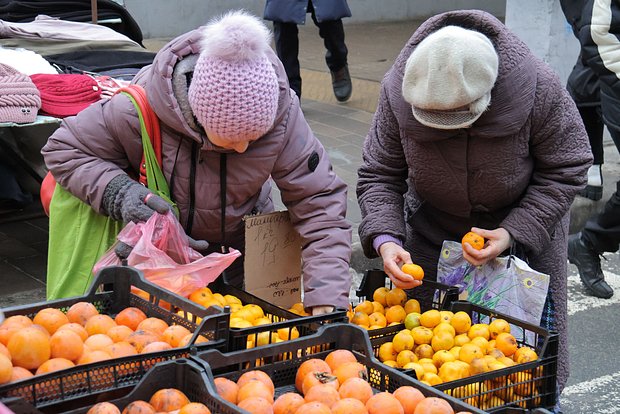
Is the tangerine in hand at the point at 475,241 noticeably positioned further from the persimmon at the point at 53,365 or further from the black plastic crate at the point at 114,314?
the persimmon at the point at 53,365

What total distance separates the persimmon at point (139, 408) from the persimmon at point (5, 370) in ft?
0.86

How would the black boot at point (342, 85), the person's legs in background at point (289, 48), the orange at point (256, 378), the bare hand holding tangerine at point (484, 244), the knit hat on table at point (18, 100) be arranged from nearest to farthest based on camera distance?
1. the orange at point (256, 378)
2. the bare hand holding tangerine at point (484, 244)
3. the knit hat on table at point (18, 100)
4. the person's legs in background at point (289, 48)
5. the black boot at point (342, 85)

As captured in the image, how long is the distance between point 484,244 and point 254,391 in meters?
1.26

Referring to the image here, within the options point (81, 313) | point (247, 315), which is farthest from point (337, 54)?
point (81, 313)

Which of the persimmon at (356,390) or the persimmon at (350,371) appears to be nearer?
the persimmon at (356,390)

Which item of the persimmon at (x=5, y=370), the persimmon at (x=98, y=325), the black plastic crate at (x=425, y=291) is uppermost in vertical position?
the persimmon at (x=5, y=370)

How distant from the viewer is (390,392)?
7.86ft

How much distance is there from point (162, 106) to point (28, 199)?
3295 millimetres

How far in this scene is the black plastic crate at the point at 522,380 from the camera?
259 centimetres

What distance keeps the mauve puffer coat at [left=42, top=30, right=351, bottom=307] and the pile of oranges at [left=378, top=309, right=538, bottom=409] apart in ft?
0.90

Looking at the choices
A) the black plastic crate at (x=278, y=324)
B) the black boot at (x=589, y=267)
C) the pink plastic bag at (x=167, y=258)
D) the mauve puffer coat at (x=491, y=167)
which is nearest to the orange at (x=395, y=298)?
the mauve puffer coat at (x=491, y=167)

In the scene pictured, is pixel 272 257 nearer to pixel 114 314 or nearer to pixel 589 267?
pixel 114 314

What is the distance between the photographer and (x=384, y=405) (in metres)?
2.12

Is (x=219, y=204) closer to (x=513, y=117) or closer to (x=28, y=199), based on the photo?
(x=513, y=117)
